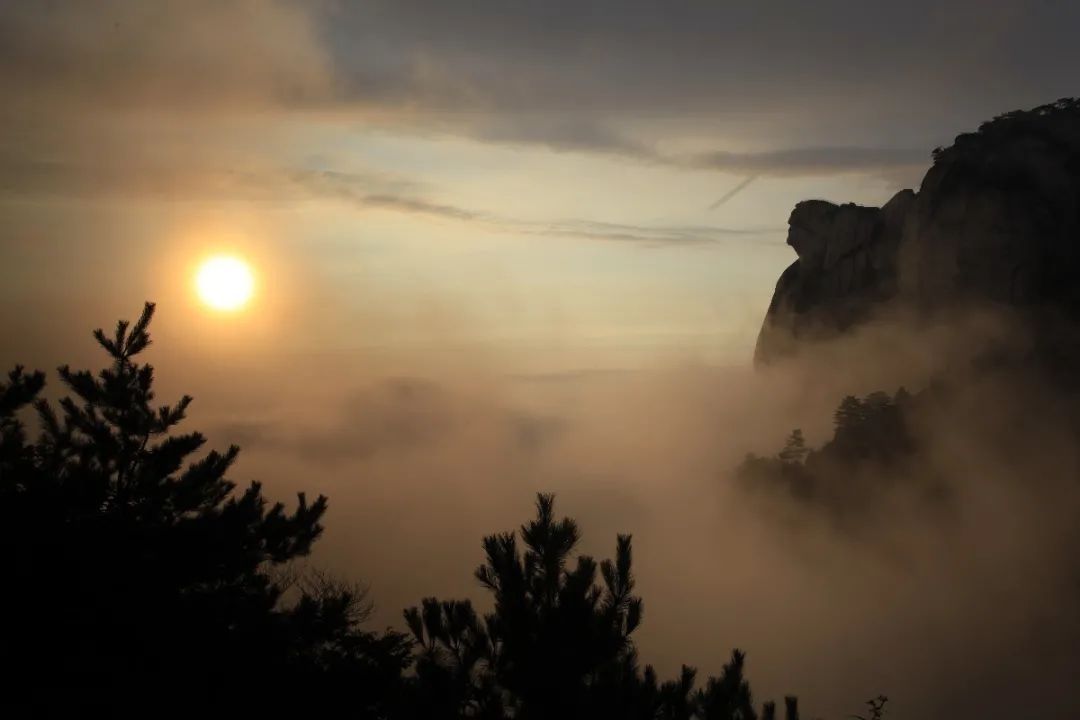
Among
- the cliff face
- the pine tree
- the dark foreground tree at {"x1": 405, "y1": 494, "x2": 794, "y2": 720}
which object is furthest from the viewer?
the pine tree

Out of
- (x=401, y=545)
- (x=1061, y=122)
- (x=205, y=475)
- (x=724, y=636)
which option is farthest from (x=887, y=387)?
(x=205, y=475)

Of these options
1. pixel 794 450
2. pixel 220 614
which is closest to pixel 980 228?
pixel 794 450

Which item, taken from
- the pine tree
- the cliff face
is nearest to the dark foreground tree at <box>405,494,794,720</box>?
the cliff face

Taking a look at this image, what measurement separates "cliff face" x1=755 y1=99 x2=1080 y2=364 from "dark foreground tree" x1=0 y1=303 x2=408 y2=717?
121m

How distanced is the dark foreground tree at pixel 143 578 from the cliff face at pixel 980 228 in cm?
12121

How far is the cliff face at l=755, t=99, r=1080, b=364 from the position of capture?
113 m

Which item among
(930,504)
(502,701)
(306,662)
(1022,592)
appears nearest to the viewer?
(502,701)

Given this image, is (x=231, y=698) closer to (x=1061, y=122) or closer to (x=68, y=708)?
(x=68, y=708)

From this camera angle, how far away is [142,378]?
20703 millimetres

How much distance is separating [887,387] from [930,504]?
3379 cm

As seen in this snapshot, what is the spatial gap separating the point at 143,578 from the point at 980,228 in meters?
128

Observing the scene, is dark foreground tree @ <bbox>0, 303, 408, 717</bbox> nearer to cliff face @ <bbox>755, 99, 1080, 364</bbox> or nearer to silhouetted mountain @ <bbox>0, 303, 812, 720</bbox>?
silhouetted mountain @ <bbox>0, 303, 812, 720</bbox>

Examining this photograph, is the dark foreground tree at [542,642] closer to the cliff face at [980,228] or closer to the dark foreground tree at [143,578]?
the dark foreground tree at [143,578]

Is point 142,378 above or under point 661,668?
above
